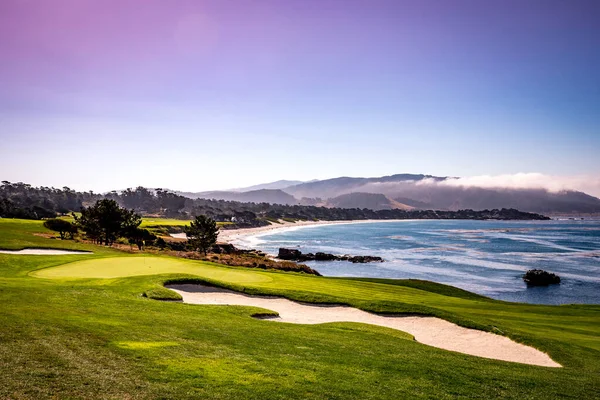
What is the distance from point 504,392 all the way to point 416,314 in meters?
11.6

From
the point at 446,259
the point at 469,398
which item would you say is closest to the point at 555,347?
the point at 469,398

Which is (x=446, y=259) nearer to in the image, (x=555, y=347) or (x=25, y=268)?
(x=555, y=347)

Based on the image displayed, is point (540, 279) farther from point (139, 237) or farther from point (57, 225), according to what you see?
point (57, 225)

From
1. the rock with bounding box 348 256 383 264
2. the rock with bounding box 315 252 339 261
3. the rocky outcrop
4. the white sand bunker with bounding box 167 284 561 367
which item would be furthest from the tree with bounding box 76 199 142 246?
the white sand bunker with bounding box 167 284 561 367

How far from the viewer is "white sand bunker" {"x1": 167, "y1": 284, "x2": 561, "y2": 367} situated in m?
16.4

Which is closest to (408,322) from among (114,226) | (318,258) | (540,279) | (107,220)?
(540,279)

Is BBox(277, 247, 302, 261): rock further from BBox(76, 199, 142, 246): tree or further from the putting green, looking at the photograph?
the putting green

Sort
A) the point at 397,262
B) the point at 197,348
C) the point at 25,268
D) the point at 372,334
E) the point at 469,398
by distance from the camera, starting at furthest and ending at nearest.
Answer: the point at 397,262 < the point at 25,268 < the point at 372,334 < the point at 197,348 < the point at 469,398

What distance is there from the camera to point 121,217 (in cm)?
6644

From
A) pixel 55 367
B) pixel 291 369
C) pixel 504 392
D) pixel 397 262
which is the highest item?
pixel 55 367

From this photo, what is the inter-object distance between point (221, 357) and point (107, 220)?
2384 inches

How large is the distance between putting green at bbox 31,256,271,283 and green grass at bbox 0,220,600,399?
23.1 feet

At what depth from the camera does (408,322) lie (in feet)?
68.3

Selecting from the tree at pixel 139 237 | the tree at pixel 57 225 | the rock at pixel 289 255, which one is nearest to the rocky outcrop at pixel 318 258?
the rock at pixel 289 255
